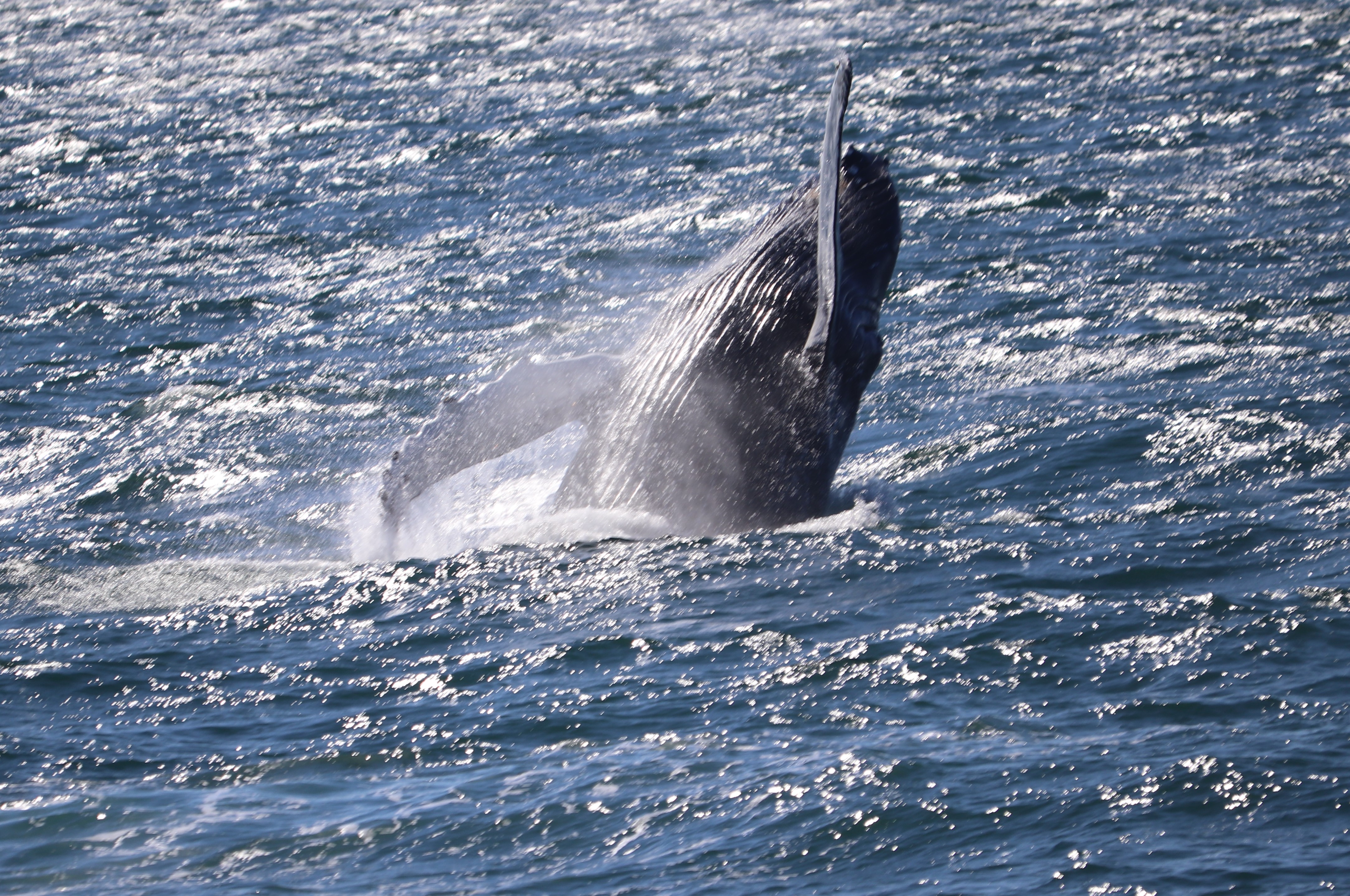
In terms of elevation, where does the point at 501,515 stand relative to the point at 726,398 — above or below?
below

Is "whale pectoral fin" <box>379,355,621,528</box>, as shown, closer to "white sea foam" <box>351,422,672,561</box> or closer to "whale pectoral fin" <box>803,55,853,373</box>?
"white sea foam" <box>351,422,672,561</box>

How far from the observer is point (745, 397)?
1260 cm

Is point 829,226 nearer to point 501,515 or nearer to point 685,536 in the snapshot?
point 685,536

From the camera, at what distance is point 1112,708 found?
905 centimetres

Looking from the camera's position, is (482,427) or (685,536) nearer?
(685,536)

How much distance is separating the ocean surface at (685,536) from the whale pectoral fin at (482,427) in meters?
0.58

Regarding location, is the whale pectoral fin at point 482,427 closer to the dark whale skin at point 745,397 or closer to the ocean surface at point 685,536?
the dark whale skin at point 745,397

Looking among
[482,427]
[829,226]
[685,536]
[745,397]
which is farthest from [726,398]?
[482,427]

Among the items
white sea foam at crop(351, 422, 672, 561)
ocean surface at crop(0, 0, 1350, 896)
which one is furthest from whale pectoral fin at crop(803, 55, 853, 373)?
white sea foam at crop(351, 422, 672, 561)

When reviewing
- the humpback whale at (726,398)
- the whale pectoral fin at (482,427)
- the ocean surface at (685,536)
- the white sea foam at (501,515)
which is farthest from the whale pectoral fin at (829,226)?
the whale pectoral fin at (482,427)

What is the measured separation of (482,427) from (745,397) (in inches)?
76.0

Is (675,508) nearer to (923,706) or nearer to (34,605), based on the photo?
(923,706)

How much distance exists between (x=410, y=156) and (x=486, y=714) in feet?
66.3

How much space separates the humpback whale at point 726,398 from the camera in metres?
12.5
